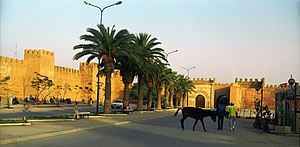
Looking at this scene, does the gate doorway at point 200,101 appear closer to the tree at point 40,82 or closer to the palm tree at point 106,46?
the tree at point 40,82

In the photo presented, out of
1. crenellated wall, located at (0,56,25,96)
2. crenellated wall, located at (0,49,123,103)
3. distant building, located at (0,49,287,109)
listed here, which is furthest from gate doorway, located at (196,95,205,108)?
crenellated wall, located at (0,56,25,96)

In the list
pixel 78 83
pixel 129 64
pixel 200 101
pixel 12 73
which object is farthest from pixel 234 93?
pixel 129 64

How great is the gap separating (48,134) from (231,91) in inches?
2612

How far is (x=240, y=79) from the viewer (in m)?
86.3

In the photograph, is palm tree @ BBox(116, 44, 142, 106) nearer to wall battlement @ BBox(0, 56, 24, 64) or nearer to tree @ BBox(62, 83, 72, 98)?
wall battlement @ BBox(0, 56, 24, 64)

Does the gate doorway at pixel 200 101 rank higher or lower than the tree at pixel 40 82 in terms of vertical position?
lower

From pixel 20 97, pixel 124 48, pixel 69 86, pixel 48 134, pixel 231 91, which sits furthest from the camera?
pixel 231 91

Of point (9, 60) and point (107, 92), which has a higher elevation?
point (9, 60)

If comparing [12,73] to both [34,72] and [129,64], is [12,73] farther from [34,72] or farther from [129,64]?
[129,64]

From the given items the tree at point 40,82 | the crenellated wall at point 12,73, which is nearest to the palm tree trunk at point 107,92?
the crenellated wall at point 12,73

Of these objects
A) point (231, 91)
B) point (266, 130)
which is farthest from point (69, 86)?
point (266, 130)

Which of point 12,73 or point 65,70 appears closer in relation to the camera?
point 12,73

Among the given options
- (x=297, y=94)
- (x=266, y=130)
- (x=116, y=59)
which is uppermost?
(x=116, y=59)

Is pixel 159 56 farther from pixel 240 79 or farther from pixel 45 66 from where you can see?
pixel 240 79
